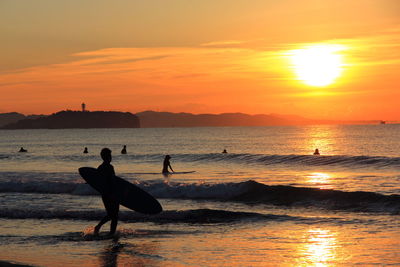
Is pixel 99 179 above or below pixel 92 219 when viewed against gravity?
above

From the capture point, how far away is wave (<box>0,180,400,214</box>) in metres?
21.4

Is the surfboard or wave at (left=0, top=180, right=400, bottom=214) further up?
the surfboard

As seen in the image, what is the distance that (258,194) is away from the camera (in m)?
25.5

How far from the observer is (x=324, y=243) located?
13641 mm

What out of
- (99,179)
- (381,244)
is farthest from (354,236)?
(99,179)

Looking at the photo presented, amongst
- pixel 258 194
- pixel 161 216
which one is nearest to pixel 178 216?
pixel 161 216

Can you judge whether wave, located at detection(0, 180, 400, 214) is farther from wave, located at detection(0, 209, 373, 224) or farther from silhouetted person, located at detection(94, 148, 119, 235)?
silhouetted person, located at detection(94, 148, 119, 235)

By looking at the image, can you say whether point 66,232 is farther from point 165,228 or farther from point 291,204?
point 291,204

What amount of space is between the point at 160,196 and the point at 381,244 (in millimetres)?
14717

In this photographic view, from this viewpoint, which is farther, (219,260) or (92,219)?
(92,219)

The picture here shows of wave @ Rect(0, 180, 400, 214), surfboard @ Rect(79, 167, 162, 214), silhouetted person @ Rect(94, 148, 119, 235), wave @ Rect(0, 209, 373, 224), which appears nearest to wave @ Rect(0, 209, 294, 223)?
wave @ Rect(0, 209, 373, 224)

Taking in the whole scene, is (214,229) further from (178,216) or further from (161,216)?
(161,216)

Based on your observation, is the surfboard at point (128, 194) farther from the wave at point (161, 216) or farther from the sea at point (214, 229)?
the wave at point (161, 216)

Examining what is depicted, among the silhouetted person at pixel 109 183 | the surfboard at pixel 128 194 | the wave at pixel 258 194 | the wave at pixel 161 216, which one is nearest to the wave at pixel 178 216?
the wave at pixel 161 216
